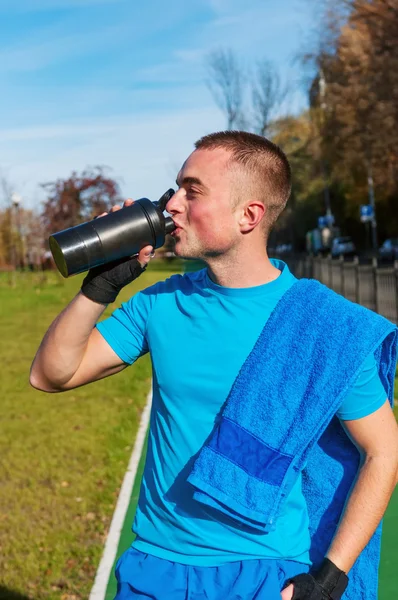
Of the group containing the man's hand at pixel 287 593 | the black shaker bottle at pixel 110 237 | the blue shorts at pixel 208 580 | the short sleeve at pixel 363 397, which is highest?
the black shaker bottle at pixel 110 237

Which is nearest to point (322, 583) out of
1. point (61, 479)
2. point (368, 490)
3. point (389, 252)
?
point (368, 490)

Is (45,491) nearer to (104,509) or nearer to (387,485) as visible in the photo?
(104,509)

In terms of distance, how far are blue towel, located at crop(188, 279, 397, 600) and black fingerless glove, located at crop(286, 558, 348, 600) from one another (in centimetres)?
18

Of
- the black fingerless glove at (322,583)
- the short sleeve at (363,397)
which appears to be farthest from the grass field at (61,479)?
the short sleeve at (363,397)

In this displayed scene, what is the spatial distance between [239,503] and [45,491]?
5432 millimetres

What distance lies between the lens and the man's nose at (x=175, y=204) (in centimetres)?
258

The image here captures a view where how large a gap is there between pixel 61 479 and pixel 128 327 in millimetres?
5374

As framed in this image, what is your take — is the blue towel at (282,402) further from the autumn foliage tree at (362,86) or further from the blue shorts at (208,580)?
the autumn foliage tree at (362,86)

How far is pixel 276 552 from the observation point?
239 centimetres

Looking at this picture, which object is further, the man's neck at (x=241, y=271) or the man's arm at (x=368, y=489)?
the man's neck at (x=241, y=271)

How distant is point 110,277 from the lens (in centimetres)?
260

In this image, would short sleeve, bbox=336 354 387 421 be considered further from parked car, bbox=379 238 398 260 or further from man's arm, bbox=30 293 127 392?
parked car, bbox=379 238 398 260

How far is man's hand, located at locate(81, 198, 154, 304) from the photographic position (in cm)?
259

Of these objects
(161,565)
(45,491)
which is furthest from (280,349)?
(45,491)
